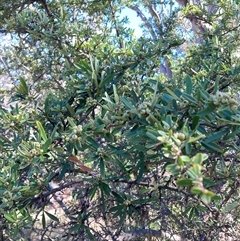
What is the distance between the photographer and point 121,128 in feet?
4.11

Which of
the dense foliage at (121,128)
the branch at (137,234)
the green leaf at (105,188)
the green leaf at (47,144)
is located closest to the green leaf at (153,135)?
the dense foliage at (121,128)

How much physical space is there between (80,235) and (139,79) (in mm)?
932

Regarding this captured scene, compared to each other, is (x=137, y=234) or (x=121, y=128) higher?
(x=121, y=128)

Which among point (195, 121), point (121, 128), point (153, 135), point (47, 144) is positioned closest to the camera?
point (153, 135)

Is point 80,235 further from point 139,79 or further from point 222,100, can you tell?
point 222,100

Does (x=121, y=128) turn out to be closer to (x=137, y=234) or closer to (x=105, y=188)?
(x=105, y=188)

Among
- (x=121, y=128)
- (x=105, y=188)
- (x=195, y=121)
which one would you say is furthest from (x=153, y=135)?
(x=105, y=188)

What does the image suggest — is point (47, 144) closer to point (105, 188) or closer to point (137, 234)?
point (105, 188)

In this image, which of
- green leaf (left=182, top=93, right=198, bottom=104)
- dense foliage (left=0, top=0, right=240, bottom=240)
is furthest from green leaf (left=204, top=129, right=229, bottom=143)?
green leaf (left=182, top=93, right=198, bottom=104)

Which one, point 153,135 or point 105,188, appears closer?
point 153,135

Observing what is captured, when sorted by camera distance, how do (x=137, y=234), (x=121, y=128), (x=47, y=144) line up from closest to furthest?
(x=47, y=144) < (x=121, y=128) < (x=137, y=234)

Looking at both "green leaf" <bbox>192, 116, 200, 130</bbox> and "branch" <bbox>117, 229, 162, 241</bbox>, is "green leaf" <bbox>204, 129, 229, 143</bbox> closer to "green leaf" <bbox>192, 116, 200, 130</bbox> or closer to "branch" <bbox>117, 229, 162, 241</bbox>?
"green leaf" <bbox>192, 116, 200, 130</bbox>

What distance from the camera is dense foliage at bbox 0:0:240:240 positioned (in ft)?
3.29

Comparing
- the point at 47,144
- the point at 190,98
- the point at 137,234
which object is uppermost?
the point at 47,144
